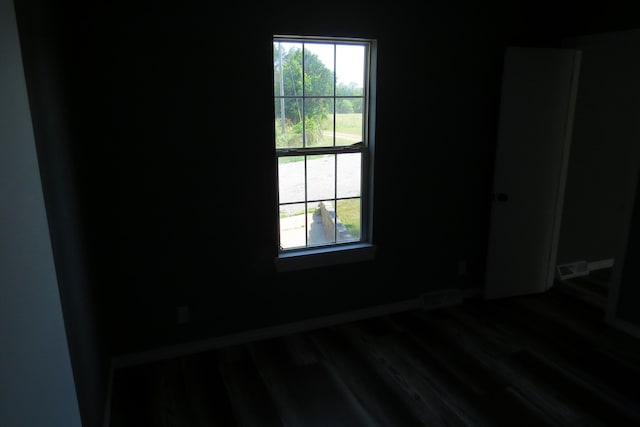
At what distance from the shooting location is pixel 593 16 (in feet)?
11.4

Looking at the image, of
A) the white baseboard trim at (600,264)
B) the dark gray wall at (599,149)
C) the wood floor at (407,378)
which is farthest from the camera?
the white baseboard trim at (600,264)

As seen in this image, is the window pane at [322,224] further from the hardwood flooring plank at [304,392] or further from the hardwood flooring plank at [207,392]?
the hardwood flooring plank at [207,392]

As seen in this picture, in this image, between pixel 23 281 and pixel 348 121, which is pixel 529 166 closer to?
pixel 348 121

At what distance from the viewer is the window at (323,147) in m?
2.96

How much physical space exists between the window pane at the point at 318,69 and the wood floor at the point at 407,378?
1.78 metres

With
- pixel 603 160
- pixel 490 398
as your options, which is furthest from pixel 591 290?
pixel 490 398

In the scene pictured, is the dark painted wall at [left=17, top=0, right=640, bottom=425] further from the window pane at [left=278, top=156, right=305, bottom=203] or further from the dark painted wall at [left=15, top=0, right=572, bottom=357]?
the window pane at [left=278, top=156, right=305, bottom=203]

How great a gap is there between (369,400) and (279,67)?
2149 mm

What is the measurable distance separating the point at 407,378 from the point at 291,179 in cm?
151

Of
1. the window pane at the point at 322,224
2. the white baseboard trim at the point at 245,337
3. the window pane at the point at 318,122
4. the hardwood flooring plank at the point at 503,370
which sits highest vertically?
the window pane at the point at 318,122

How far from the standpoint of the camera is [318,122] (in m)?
3.07

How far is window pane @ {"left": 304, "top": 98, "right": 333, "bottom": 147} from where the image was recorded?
3.02 m

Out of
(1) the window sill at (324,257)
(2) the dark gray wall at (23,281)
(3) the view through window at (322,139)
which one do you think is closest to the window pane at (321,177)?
(3) the view through window at (322,139)

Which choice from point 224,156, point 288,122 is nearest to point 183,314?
point 224,156
